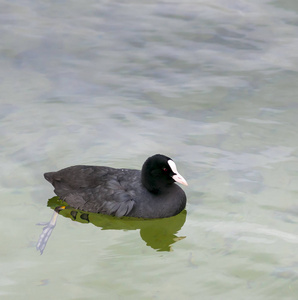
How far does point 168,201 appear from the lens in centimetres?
678

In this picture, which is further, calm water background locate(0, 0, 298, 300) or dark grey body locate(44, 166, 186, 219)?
dark grey body locate(44, 166, 186, 219)

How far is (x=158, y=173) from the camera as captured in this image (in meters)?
6.86

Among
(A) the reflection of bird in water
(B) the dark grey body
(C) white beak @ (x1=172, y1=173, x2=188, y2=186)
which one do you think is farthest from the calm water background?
(C) white beak @ (x1=172, y1=173, x2=188, y2=186)

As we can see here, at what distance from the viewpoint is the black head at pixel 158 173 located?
6.79 metres

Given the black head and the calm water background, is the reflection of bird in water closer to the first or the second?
the calm water background

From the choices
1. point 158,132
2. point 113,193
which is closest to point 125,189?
point 113,193

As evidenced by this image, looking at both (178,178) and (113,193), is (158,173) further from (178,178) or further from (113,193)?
(113,193)

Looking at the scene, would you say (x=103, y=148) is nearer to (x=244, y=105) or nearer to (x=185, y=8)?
(x=244, y=105)

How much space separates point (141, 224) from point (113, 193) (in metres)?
0.45

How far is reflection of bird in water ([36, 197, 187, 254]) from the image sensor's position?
21.2ft

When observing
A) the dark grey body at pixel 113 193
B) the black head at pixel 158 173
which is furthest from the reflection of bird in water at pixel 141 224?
the black head at pixel 158 173

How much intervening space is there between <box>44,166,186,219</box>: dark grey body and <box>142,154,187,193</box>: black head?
0.20 ft

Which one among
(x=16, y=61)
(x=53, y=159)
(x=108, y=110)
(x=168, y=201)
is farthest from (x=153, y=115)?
(x=16, y=61)

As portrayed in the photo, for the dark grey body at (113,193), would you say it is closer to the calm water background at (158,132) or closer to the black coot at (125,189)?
the black coot at (125,189)
